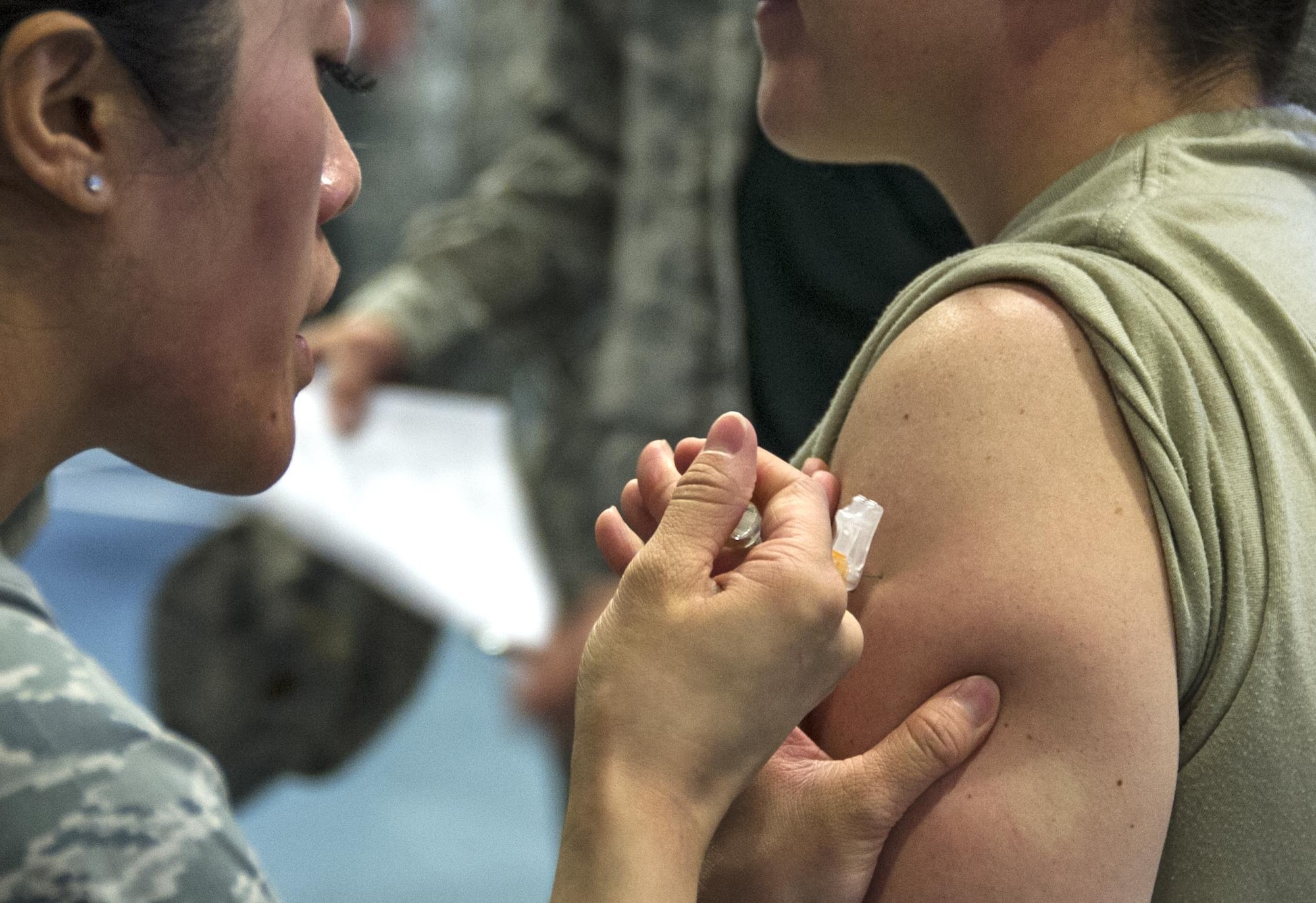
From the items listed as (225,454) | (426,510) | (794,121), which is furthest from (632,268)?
(225,454)

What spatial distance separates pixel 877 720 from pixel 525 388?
7.84 feet

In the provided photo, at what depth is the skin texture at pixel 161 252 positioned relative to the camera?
670 millimetres

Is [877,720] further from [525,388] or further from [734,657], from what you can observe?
[525,388]

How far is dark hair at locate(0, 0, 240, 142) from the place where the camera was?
66 cm

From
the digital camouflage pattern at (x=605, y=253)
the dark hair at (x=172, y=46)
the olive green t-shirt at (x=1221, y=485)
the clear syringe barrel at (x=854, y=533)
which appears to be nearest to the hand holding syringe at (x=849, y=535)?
the clear syringe barrel at (x=854, y=533)

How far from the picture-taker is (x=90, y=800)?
0.60 metres

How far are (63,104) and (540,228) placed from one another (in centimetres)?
133

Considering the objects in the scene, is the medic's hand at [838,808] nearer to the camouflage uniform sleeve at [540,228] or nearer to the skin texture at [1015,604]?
the skin texture at [1015,604]

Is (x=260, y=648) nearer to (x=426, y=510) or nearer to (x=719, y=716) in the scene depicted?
(x=426, y=510)

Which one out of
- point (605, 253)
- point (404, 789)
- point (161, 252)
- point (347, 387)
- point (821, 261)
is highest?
point (161, 252)

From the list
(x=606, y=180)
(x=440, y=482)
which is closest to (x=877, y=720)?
(x=606, y=180)

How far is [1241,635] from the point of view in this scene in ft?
2.02

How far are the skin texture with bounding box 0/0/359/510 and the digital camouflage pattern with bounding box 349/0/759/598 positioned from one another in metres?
0.92

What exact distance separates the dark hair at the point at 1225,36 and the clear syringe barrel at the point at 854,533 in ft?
1.05
